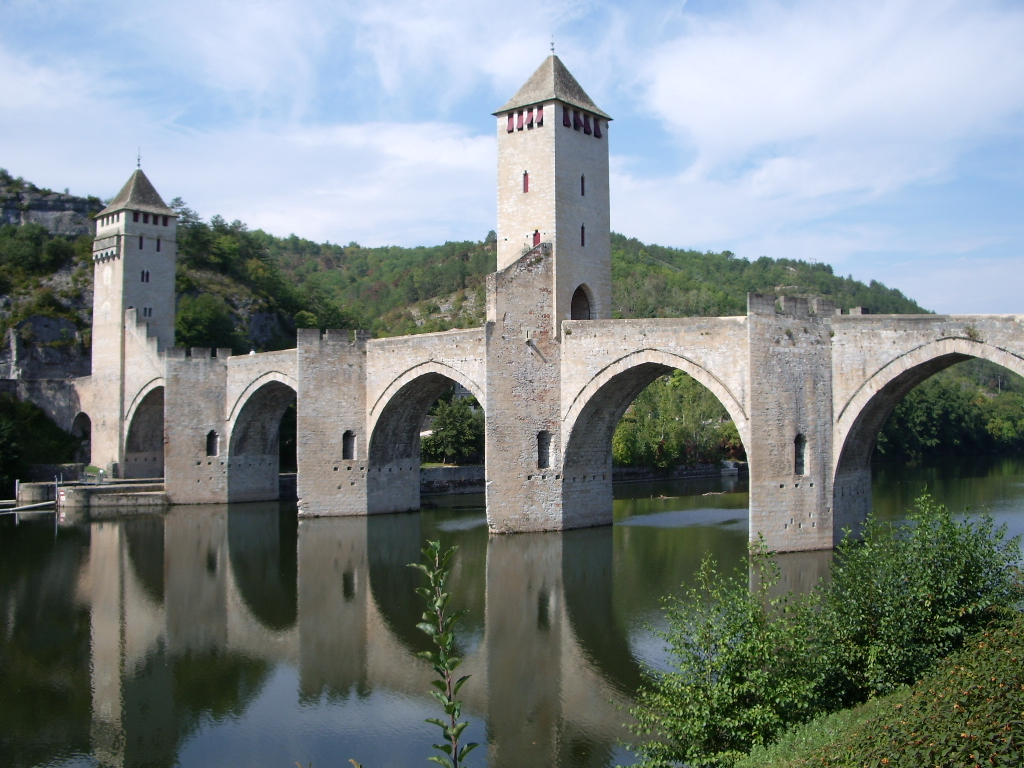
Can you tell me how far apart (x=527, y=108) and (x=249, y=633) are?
48.7ft

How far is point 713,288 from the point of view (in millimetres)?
82000

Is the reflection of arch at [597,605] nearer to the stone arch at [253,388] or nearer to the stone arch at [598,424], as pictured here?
the stone arch at [598,424]

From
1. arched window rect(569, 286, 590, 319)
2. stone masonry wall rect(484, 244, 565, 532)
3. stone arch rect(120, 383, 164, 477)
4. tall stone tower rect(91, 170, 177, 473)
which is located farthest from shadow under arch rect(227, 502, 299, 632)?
arched window rect(569, 286, 590, 319)

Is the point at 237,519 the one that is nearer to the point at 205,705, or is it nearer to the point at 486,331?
the point at 486,331

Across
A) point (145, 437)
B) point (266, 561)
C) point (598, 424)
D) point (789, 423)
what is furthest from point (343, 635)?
point (145, 437)

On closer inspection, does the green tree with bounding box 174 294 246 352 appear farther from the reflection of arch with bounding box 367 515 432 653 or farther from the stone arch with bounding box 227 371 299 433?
the reflection of arch with bounding box 367 515 432 653

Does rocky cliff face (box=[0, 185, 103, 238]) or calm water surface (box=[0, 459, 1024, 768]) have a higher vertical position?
rocky cliff face (box=[0, 185, 103, 238])

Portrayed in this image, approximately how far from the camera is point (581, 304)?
80.1ft

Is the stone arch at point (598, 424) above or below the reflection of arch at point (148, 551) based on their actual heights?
above

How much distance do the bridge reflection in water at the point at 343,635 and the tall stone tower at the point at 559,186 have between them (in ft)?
21.6

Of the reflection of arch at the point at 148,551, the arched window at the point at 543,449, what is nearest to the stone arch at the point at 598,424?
the arched window at the point at 543,449

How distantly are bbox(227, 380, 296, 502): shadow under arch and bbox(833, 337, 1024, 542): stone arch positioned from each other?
1924 centimetres

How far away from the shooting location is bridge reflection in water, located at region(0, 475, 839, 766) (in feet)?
34.6

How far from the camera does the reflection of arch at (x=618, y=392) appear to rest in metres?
19.6
